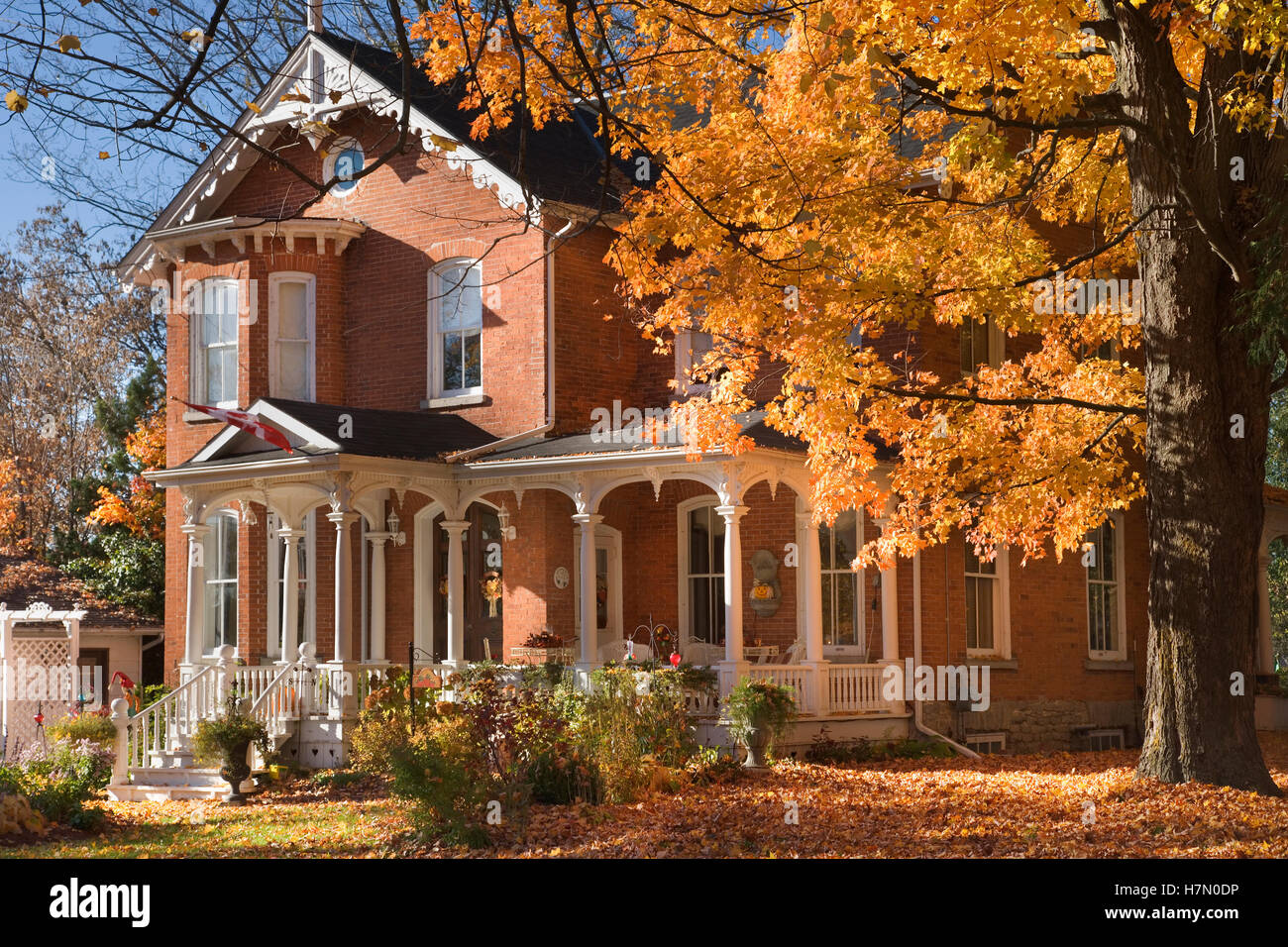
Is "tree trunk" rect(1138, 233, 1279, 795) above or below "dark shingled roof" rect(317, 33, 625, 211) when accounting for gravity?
below

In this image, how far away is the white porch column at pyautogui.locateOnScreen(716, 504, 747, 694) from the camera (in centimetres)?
1798

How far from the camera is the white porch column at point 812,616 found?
18.6 meters

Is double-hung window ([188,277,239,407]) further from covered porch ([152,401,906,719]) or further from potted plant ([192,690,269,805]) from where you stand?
potted plant ([192,690,269,805])

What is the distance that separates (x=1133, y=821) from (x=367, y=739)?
21.8ft

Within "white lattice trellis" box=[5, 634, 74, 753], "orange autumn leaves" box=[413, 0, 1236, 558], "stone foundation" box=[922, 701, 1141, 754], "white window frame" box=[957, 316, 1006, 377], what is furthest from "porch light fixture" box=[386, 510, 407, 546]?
"white window frame" box=[957, 316, 1006, 377]

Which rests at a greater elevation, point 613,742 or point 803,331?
point 803,331

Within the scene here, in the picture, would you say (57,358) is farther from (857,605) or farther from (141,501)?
(857,605)

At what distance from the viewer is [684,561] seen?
21641 mm

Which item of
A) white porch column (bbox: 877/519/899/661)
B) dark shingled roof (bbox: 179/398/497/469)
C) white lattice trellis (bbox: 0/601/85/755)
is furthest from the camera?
white lattice trellis (bbox: 0/601/85/755)

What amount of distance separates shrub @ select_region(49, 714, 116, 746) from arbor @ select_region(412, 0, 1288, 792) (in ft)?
33.7

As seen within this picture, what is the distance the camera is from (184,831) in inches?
592
